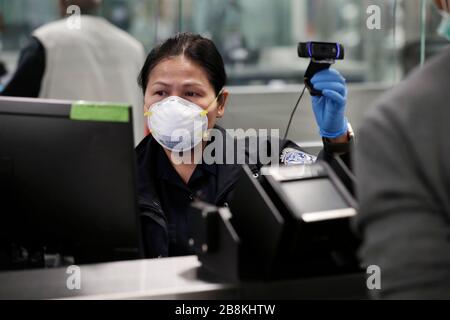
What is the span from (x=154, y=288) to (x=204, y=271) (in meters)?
0.12

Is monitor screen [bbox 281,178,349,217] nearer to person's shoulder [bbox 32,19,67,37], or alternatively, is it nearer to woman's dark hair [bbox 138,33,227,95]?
woman's dark hair [bbox 138,33,227,95]

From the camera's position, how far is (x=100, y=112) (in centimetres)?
134

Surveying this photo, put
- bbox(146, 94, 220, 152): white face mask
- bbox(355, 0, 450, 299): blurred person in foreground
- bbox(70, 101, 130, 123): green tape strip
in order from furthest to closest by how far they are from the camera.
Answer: bbox(146, 94, 220, 152): white face mask → bbox(70, 101, 130, 123): green tape strip → bbox(355, 0, 450, 299): blurred person in foreground

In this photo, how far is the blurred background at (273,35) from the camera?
3764mm

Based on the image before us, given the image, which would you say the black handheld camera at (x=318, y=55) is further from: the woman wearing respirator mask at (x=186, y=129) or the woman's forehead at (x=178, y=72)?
the woman's forehead at (x=178, y=72)

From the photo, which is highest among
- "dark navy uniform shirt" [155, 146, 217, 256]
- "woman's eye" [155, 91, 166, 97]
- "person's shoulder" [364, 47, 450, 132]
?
"person's shoulder" [364, 47, 450, 132]

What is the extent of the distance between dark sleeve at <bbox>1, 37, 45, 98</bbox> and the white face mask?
142 cm

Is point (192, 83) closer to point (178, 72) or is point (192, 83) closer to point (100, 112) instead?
point (178, 72)

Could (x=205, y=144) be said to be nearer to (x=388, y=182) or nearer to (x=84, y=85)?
(x=388, y=182)

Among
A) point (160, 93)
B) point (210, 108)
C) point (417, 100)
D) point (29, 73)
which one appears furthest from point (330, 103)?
point (29, 73)

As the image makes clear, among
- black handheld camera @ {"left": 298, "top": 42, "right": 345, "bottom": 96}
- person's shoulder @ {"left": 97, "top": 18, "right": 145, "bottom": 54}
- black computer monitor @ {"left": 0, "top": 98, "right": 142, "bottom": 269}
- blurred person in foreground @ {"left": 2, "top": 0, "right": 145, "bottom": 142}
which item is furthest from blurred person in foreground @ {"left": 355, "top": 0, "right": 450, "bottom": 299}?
person's shoulder @ {"left": 97, "top": 18, "right": 145, "bottom": 54}

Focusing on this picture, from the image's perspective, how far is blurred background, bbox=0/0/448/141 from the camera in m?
3.76

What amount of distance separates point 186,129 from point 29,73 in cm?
151

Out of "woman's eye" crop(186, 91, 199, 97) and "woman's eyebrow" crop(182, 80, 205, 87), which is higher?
"woman's eyebrow" crop(182, 80, 205, 87)
